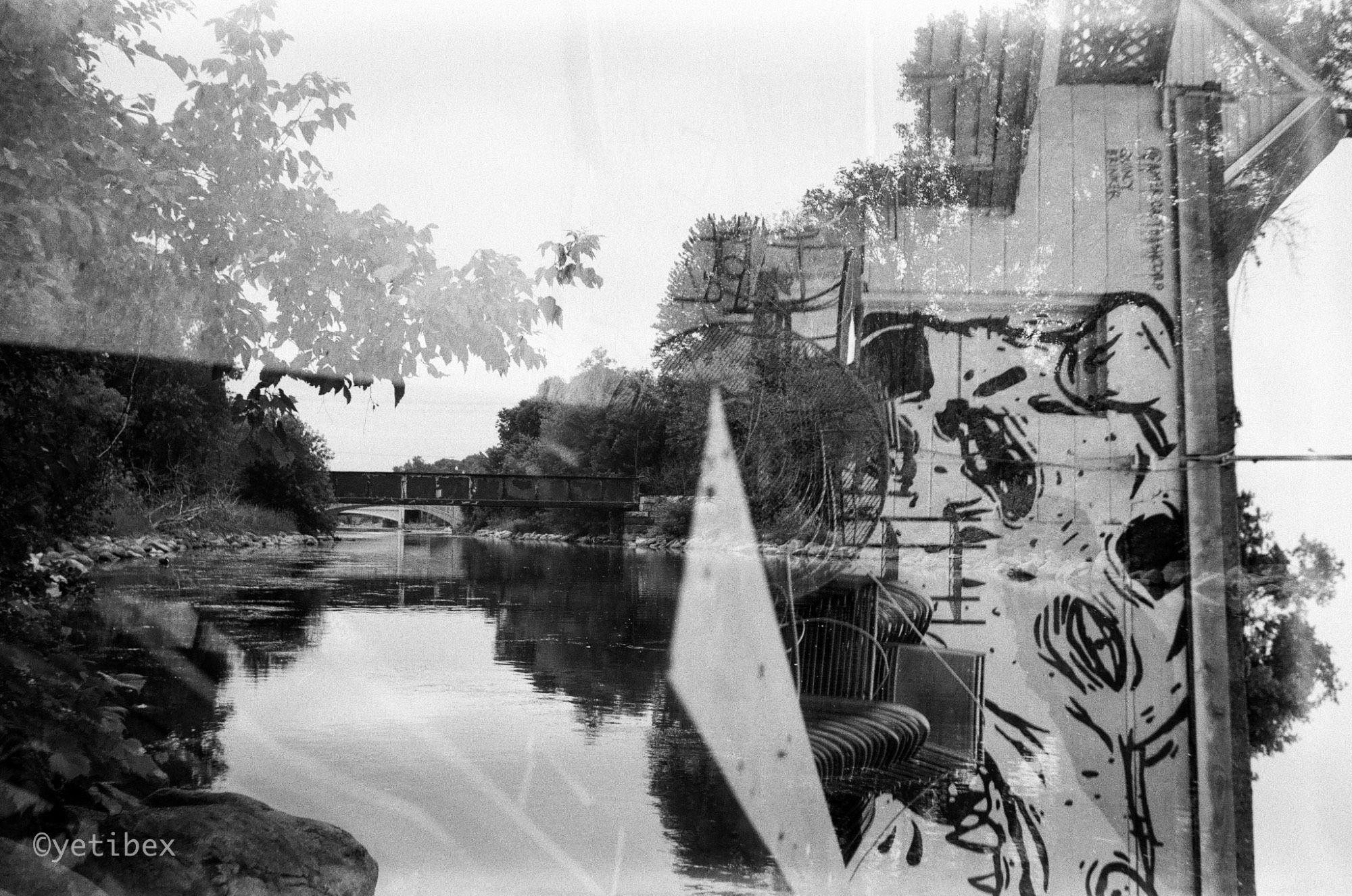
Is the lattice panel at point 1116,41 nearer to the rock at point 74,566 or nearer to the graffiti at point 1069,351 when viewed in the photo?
the graffiti at point 1069,351

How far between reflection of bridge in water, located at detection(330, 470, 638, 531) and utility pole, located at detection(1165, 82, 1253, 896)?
246 cm

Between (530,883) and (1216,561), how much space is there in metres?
2.48

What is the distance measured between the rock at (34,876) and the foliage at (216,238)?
1.50m

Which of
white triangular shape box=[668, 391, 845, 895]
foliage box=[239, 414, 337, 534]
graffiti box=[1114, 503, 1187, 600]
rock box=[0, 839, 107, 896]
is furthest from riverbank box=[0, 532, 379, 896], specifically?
graffiti box=[1114, 503, 1187, 600]

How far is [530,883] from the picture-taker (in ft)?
11.8

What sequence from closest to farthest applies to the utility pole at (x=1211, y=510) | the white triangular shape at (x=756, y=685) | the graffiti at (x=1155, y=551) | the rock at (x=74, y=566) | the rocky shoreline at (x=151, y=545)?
the utility pole at (x=1211, y=510), the graffiti at (x=1155, y=551), the white triangular shape at (x=756, y=685), the rocky shoreline at (x=151, y=545), the rock at (x=74, y=566)

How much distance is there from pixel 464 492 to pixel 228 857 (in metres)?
2.80

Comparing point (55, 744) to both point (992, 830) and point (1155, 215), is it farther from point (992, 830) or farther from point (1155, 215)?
point (1155, 215)

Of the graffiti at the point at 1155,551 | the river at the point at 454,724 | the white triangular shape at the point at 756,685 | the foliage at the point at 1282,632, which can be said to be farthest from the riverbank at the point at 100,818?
the foliage at the point at 1282,632

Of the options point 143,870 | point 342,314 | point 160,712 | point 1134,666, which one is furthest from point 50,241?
point 160,712

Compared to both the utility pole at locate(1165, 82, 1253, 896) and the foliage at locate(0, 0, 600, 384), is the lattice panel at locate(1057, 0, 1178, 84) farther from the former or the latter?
the foliage at locate(0, 0, 600, 384)

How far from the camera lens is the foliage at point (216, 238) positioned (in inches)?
118

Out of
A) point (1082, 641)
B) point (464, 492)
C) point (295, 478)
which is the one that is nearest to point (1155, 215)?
point (1082, 641)

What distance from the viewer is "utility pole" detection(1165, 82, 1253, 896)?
2.78 metres
